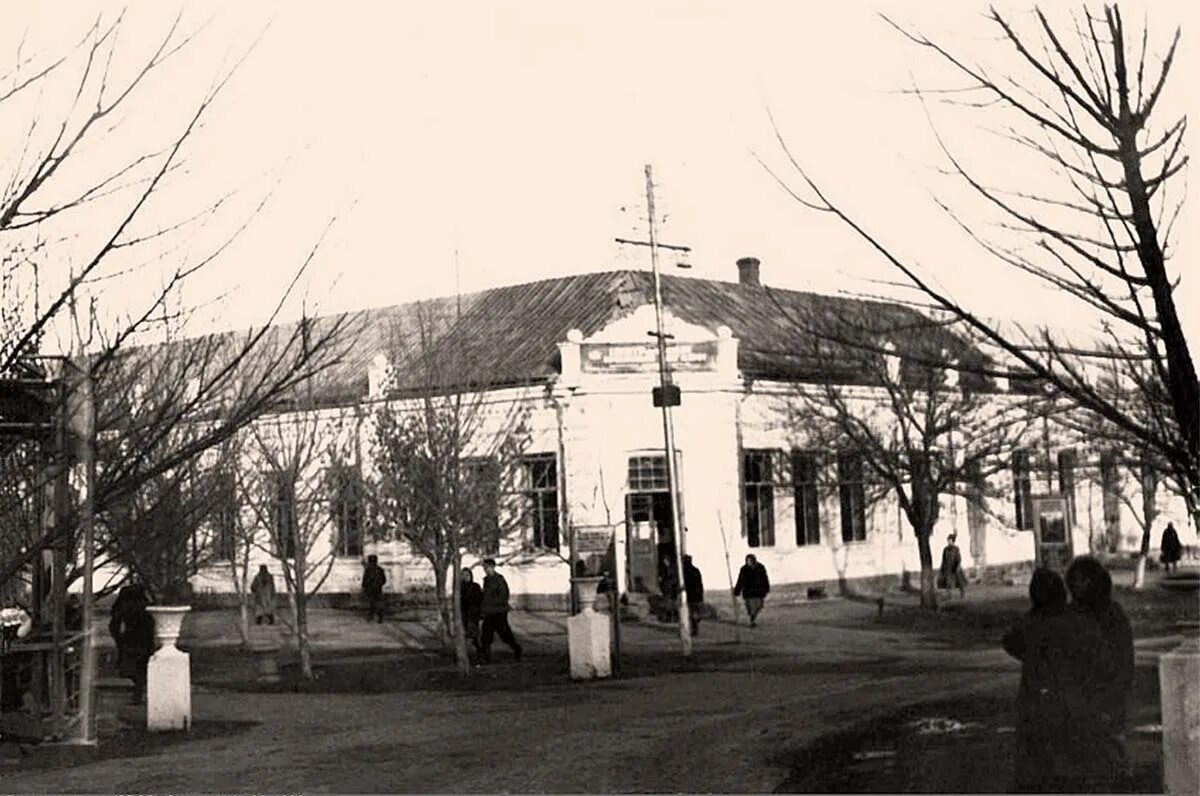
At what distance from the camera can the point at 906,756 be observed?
11.0m

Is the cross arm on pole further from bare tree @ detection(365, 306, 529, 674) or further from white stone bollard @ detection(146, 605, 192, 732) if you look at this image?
white stone bollard @ detection(146, 605, 192, 732)

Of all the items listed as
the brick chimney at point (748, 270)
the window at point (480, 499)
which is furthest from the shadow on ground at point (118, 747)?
the brick chimney at point (748, 270)

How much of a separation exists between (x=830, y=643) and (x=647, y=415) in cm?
788

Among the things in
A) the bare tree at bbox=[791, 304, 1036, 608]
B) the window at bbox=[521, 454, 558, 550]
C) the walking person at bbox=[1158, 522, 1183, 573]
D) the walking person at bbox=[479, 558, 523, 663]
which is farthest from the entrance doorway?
the walking person at bbox=[1158, 522, 1183, 573]

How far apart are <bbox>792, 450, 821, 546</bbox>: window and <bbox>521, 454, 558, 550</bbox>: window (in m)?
5.07

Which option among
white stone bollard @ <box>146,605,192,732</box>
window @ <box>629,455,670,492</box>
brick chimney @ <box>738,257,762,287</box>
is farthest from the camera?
brick chimney @ <box>738,257,762,287</box>

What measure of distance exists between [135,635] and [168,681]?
3256mm

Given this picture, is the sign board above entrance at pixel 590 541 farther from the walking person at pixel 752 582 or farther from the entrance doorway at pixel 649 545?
the entrance doorway at pixel 649 545

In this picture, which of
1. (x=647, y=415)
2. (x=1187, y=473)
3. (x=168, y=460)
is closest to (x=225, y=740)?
(x=168, y=460)

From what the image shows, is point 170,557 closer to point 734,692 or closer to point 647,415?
point 734,692

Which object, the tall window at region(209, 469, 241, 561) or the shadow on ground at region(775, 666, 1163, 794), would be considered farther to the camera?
the tall window at region(209, 469, 241, 561)

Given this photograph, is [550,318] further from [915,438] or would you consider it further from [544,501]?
[915,438]

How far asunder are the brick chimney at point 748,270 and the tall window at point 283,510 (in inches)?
760

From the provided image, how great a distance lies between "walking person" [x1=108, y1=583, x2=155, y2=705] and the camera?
55.1 feet
